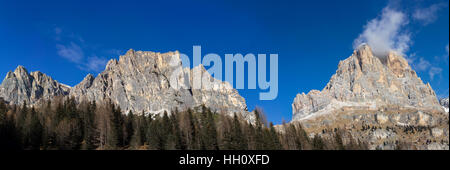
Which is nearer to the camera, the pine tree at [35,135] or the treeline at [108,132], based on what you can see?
the pine tree at [35,135]

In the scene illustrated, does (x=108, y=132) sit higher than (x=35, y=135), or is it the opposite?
(x=108, y=132)

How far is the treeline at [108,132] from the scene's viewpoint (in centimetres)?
8797

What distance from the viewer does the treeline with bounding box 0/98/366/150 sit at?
87969 millimetres

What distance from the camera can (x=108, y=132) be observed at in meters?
98.6

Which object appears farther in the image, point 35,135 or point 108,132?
point 108,132

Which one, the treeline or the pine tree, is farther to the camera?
the treeline
